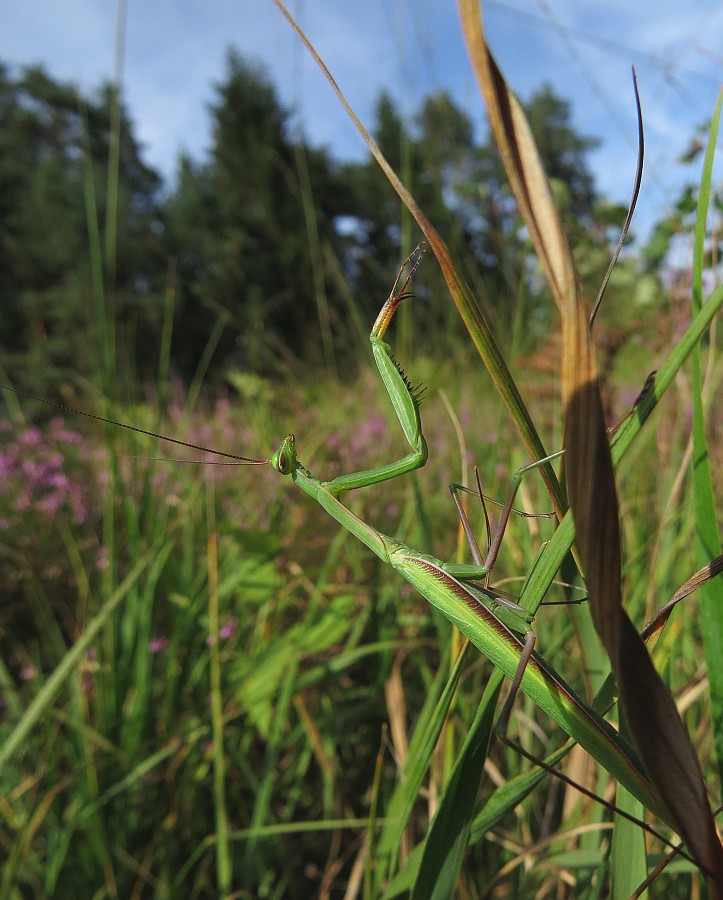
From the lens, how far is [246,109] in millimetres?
19891

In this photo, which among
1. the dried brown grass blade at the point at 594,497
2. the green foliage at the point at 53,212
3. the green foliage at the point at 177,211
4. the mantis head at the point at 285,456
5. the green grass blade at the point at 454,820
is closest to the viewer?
the dried brown grass blade at the point at 594,497

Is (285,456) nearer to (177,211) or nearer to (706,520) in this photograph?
(706,520)

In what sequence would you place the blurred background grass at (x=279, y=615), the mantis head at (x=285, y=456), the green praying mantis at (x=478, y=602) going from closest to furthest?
the green praying mantis at (x=478, y=602) → the mantis head at (x=285, y=456) → the blurred background grass at (x=279, y=615)

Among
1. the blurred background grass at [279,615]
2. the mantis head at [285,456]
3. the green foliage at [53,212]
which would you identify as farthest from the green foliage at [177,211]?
the mantis head at [285,456]

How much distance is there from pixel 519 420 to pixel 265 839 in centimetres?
130

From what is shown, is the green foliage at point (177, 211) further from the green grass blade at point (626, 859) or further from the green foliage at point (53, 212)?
the green grass blade at point (626, 859)

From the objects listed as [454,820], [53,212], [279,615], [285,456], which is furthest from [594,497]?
[53,212]

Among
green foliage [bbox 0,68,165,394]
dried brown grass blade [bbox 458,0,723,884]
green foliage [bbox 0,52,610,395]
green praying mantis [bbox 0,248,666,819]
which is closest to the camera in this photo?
dried brown grass blade [bbox 458,0,723,884]

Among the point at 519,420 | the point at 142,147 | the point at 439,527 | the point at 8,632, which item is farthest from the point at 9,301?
the point at 519,420

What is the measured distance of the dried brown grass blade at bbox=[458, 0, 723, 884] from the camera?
0.92 feet

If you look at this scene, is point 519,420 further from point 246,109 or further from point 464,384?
point 246,109

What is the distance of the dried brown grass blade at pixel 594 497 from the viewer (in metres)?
0.28

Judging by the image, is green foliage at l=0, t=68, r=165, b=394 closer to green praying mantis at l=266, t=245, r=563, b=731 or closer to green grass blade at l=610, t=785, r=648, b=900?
green praying mantis at l=266, t=245, r=563, b=731

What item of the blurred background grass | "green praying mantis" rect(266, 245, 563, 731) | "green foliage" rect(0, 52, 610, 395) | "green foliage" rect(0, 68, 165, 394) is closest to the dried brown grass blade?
"green praying mantis" rect(266, 245, 563, 731)
